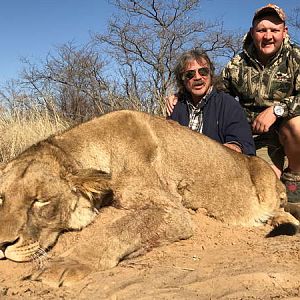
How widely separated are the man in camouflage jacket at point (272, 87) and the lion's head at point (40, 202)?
11.1 feet

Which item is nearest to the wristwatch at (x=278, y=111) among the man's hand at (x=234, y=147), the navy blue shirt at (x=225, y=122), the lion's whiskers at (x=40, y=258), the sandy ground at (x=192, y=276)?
the navy blue shirt at (x=225, y=122)

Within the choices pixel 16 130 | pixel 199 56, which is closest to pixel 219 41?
pixel 16 130

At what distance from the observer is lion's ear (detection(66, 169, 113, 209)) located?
11.6ft

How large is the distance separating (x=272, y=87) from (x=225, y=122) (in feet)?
4.02

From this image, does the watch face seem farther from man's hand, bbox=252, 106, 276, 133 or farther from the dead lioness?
the dead lioness

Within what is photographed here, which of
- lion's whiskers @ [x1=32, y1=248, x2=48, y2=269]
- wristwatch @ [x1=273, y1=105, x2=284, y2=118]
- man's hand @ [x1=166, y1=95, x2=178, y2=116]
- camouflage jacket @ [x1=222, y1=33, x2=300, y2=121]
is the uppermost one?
camouflage jacket @ [x1=222, y1=33, x2=300, y2=121]

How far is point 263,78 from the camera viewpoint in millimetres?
6652

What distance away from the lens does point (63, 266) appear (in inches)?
122

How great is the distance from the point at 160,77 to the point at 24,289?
15.6 meters

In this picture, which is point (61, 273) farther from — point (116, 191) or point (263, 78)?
point (263, 78)

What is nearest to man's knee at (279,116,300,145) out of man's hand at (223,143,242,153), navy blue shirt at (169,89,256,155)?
navy blue shirt at (169,89,256,155)

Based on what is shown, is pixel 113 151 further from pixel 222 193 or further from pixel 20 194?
pixel 222 193

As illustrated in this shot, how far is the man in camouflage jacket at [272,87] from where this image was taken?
6336 millimetres

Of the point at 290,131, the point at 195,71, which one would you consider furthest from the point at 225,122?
the point at 290,131
